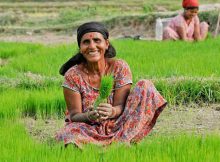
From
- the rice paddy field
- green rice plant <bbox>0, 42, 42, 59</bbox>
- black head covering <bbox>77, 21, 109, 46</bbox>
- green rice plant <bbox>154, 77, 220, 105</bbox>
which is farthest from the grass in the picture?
green rice plant <bbox>0, 42, 42, 59</bbox>

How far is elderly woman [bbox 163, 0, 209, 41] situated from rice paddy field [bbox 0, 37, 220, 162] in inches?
12.5

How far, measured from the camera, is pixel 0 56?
9.28 m

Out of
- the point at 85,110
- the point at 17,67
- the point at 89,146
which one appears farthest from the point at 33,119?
the point at 17,67

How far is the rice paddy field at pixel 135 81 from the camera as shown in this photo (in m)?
3.36

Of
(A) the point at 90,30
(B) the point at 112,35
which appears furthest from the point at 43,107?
(B) the point at 112,35

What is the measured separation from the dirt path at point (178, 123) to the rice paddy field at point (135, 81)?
1.5 inches

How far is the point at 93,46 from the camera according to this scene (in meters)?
Answer: 3.91

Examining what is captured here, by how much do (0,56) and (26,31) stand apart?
6.83 m

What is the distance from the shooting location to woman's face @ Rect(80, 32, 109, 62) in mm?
3930

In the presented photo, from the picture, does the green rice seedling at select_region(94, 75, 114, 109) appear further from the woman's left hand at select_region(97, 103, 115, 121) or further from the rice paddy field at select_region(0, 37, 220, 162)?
the rice paddy field at select_region(0, 37, 220, 162)

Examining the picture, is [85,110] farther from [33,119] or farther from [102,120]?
[33,119]

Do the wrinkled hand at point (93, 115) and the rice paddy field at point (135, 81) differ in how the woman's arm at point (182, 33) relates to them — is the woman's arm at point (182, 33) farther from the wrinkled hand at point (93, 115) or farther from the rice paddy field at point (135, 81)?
the wrinkled hand at point (93, 115)

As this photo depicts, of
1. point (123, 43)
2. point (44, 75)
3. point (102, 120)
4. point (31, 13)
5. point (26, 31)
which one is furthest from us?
point (31, 13)

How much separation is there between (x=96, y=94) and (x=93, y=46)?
13.9 inches
